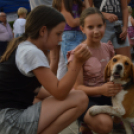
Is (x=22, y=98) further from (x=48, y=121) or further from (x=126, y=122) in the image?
(x=126, y=122)

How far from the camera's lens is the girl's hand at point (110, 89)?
1962 millimetres

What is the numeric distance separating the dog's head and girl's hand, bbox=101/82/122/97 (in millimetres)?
83

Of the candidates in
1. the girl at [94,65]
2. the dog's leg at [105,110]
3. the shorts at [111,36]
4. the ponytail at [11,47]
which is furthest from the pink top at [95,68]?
the shorts at [111,36]

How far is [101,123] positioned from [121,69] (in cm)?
51

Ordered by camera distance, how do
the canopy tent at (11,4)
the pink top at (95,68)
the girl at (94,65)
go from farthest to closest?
the canopy tent at (11,4)
the pink top at (95,68)
the girl at (94,65)

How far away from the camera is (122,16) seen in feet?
9.74

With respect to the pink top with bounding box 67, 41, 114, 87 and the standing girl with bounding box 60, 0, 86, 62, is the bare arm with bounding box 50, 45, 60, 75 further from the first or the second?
the pink top with bounding box 67, 41, 114, 87

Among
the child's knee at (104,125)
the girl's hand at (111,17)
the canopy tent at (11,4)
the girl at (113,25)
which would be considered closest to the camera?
the child's knee at (104,125)

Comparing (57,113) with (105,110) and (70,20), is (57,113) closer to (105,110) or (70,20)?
(105,110)

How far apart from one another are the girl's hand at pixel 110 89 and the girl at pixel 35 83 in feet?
0.78

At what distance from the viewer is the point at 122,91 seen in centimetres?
203

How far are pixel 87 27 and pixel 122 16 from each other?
948 millimetres

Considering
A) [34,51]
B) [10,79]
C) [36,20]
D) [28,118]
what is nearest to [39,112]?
[28,118]

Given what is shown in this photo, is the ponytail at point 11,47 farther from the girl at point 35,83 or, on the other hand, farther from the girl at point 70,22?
the girl at point 70,22
